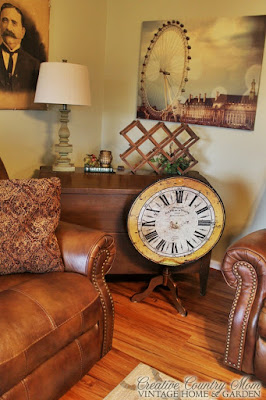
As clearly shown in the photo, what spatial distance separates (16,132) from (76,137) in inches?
25.9

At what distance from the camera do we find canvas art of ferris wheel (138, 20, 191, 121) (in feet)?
10.6

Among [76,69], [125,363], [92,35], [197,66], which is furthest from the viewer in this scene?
[92,35]

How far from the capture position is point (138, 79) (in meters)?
3.48

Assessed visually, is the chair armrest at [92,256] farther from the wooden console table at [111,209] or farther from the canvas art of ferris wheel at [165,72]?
the canvas art of ferris wheel at [165,72]

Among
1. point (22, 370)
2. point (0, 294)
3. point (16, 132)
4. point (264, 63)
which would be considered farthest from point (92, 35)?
point (22, 370)

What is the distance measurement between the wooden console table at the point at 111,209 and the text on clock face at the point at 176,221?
208mm

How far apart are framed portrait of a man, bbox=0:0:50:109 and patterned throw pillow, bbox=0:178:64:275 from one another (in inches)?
39.6

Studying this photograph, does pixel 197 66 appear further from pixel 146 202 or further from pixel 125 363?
pixel 125 363

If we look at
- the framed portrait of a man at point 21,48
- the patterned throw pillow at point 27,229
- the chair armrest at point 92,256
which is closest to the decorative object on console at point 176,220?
the chair armrest at point 92,256

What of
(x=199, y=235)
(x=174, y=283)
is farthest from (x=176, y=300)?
(x=199, y=235)

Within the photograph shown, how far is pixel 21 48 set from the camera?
2.83 m

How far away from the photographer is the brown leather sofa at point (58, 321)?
1589mm

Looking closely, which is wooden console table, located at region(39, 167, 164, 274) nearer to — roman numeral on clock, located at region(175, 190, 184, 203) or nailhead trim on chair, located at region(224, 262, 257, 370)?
roman numeral on clock, located at region(175, 190, 184, 203)

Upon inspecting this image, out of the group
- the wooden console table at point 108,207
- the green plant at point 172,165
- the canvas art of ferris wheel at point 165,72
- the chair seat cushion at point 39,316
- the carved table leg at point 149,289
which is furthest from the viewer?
the canvas art of ferris wheel at point 165,72
